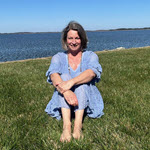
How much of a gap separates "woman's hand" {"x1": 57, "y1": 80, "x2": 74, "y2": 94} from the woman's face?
0.98 metres

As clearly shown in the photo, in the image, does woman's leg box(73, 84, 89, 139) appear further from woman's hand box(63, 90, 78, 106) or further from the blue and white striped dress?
woman's hand box(63, 90, 78, 106)

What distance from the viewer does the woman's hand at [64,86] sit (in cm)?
412

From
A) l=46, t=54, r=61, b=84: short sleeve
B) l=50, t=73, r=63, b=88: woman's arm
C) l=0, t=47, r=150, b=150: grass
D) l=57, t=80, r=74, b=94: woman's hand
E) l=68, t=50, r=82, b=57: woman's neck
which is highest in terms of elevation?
l=68, t=50, r=82, b=57: woman's neck

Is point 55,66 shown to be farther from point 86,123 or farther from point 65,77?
point 86,123

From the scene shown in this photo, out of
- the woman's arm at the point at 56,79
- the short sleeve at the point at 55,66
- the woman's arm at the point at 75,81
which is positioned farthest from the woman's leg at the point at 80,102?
the short sleeve at the point at 55,66

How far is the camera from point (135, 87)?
283 inches

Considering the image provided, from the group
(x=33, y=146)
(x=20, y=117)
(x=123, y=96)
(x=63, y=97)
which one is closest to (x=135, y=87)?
(x=123, y=96)

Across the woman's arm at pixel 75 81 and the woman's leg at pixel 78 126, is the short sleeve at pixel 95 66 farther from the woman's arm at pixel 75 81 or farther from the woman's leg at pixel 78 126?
the woman's leg at pixel 78 126

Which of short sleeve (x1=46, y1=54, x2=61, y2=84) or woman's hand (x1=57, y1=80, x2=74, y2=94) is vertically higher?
short sleeve (x1=46, y1=54, x2=61, y2=84)

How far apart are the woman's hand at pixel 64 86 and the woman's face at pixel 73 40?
976 millimetres

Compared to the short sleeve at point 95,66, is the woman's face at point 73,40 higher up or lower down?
higher up

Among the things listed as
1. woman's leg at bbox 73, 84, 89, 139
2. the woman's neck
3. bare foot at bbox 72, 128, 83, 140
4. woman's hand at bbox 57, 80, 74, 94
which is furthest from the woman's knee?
bare foot at bbox 72, 128, 83, 140

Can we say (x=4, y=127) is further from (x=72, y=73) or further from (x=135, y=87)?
(x=135, y=87)

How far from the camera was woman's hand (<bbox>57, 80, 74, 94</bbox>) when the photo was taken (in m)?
4.12
